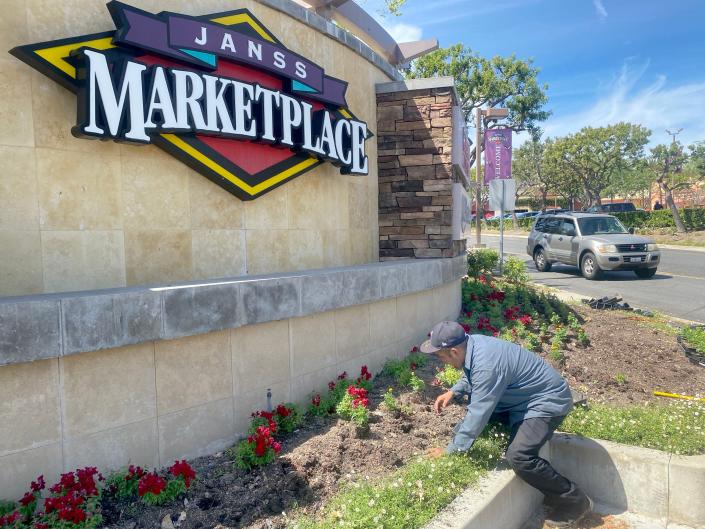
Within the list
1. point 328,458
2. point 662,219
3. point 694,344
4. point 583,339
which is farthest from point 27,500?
point 662,219

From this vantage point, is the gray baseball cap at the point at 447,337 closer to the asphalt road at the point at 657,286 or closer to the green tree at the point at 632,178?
the asphalt road at the point at 657,286

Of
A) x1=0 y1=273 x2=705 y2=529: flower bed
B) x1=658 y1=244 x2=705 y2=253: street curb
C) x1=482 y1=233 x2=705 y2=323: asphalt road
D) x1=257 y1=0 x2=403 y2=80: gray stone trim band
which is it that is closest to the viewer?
x1=0 y1=273 x2=705 y2=529: flower bed

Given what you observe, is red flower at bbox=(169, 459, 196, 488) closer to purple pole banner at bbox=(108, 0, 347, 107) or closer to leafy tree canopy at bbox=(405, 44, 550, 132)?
purple pole banner at bbox=(108, 0, 347, 107)

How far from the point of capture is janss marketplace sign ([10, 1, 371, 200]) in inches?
147

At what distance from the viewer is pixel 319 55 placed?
6215mm

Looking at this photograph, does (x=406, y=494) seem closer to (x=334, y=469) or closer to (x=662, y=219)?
(x=334, y=469)

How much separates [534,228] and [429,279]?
46.1 feet

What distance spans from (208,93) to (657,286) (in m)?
13.9

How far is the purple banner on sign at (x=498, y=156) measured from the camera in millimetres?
17406

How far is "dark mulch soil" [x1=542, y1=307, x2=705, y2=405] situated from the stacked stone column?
2.28 m

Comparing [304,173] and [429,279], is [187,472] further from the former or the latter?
[429,279]

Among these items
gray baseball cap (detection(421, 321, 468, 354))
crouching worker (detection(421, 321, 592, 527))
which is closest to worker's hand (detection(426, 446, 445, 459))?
crouching worker (detection(421, 321, 592, 527))

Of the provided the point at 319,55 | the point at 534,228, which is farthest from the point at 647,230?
the point at 319,55

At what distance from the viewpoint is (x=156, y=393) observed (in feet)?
11.8
